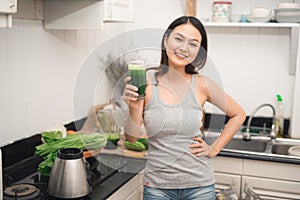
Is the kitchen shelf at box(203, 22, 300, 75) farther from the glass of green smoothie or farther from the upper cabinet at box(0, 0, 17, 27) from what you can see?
the upper cabinet at box(0, 0, 17, 27)

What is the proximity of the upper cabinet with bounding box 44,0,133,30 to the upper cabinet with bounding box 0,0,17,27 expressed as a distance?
716mm

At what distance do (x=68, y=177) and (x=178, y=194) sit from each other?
18.0 inches

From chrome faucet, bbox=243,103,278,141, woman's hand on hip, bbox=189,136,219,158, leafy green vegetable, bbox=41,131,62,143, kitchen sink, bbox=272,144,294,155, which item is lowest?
kitchen sink, bbox=272,144,294,155

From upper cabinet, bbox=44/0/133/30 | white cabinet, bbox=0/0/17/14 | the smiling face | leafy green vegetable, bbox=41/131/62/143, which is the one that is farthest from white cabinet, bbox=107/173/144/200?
white cabinet, bbox=0/0/17/14

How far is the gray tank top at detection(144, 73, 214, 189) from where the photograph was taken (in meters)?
1.73

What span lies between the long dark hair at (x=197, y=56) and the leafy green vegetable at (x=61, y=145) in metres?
0.42

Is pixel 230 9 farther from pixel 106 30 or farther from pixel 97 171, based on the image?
pixel 97 171

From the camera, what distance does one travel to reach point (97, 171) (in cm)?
205

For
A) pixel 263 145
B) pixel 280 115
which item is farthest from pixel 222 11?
pixel 263 145

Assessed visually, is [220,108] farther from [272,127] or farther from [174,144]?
[272,127]

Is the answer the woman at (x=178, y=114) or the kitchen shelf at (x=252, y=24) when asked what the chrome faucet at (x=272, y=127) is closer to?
the kitchen shelf at (x=252, y=24)

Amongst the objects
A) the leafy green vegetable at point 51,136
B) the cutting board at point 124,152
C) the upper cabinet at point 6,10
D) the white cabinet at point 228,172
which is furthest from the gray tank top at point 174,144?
the white cabinet at point 228,172

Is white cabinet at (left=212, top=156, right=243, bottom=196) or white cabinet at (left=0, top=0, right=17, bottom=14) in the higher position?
white cabinet at (left=0, top=0, right=17, bottom=14)

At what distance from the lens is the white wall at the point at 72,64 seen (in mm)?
2064
